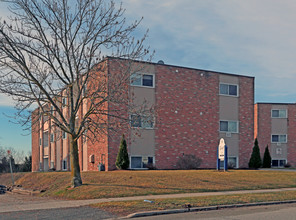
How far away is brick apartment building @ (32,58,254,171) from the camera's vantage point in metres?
26.7

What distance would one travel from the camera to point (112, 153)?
2539 cm

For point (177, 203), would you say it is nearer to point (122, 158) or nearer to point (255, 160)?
point (122, 158)

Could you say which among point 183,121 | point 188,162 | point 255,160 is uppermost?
point 183,121

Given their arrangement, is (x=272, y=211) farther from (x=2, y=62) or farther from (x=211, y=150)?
(x=211, y=150)

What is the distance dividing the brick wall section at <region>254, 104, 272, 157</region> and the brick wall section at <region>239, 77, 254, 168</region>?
466 inches

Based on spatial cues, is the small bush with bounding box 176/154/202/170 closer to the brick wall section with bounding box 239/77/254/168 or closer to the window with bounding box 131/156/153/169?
the window with bounding box 131/156/153/169

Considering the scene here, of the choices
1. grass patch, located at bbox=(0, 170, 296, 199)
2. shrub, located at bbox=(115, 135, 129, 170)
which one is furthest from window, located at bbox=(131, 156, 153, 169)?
grass patch, located at bbox=(0, 170, 296, 199)

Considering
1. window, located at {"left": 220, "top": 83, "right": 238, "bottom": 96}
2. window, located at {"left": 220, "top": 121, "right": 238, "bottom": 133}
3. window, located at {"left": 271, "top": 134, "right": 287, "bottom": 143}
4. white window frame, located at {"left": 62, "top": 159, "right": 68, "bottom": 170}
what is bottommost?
white window frame, located at {"left": 62, "top": 159, "right": 68, "bottom": 170}

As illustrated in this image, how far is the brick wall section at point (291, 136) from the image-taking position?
43719mm

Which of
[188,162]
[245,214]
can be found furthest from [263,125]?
[245,214]

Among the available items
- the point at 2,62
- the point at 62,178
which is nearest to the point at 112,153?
the point at 62,178

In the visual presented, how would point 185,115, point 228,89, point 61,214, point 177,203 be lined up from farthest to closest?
point 228,89 < point 185,115 < point 177,203 < point 61,214

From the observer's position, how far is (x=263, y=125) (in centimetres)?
4369

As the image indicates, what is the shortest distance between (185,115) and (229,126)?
4842mm
